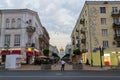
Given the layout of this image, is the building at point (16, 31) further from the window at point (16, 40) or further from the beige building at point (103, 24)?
the beige building at point (103, 24)

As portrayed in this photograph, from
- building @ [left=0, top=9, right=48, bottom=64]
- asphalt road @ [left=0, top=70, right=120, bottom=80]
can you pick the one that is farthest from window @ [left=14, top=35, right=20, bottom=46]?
asphalt road @ [left=0, top=70, right=120, bottom=80]

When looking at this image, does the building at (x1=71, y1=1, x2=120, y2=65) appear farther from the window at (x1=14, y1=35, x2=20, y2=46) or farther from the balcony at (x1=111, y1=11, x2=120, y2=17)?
the window at (x1=14, y1=35, x2=20, y2=46)

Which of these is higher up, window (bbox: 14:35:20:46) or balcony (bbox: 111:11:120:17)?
balcony (bbox: 111:11:120:17)

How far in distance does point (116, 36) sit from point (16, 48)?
23.2m

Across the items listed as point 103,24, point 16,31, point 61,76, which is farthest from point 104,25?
point 61,76

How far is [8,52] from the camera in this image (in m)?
46.2

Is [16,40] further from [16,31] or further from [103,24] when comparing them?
[103,24]

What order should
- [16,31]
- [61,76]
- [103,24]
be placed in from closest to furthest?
[61,76] → [103,24] → [16,31]

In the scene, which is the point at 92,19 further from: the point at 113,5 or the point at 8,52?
the point at 8,52

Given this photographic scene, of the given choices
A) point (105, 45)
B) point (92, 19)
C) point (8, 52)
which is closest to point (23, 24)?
point (8, 52)

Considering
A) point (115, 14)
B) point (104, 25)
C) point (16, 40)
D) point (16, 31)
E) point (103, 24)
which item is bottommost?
point (16, 40)

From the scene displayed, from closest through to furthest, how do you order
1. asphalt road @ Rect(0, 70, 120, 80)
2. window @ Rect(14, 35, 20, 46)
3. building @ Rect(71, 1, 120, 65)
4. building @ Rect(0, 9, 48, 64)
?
asphalt road @ Rect(0, 70, 120, 80) < building @ Rect(71, 1, 120, 65) < building @ Rect(0, 9, 48, 64) < window @ Rect(14, 35, 20, 46)

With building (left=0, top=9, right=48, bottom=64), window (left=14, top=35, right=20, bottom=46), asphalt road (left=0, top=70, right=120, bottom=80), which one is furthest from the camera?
window (left=14, top=35, right=20, bottom=46)

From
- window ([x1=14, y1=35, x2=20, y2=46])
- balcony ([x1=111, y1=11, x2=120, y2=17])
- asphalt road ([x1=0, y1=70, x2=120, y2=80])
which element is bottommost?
asphalt road ([x1=0, y1=70, x2=120, y2=80])
